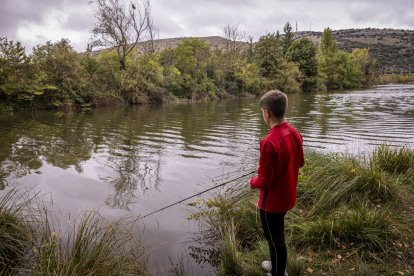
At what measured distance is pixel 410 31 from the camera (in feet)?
489

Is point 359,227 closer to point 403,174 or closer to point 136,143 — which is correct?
point 403,174

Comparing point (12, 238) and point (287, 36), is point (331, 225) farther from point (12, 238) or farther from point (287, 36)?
point (287, 36)

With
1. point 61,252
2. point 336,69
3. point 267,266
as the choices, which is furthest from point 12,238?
point 336,69

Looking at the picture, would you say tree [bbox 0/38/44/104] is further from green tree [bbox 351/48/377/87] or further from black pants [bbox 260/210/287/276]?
green tree [bbox 351/48/377/87]

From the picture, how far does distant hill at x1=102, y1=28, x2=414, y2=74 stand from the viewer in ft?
317

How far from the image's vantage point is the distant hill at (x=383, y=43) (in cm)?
9656

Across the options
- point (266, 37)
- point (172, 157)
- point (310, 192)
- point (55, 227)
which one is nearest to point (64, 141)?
point (172, 157)

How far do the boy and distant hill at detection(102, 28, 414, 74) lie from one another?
86.5m

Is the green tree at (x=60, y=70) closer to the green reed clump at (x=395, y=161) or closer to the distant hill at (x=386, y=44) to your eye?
the green reed clump at (x=395, y=161)

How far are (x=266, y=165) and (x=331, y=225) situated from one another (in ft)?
5.52

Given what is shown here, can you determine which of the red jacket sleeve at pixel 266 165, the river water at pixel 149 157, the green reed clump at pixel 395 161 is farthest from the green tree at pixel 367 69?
the red jacket sleeve at pixel 266 165

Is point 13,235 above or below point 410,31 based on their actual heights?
below

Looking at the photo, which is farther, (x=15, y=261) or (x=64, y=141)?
(x=64, y=141)

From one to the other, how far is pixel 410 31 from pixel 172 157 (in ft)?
572
